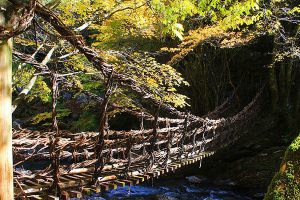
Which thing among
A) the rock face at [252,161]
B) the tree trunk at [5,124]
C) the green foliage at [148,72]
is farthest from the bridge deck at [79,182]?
the rock face at [252,161]

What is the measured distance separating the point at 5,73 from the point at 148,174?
3.33 meters

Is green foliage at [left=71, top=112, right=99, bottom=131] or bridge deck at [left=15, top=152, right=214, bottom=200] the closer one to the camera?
bridge deck at [left=15, top=152, right=214, bottom=200]

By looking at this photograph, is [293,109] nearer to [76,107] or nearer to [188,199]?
[188,199]

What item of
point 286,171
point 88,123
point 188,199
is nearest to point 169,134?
point 286,171

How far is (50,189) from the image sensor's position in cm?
310

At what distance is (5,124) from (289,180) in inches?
106

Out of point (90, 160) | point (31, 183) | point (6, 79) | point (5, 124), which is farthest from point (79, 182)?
point (6, 79)

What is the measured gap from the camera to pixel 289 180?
131 inches

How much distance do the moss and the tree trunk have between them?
2505 mm

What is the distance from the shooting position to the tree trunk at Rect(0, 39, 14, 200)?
2.05 metres

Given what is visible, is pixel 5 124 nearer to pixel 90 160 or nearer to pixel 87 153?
pixel 90 160

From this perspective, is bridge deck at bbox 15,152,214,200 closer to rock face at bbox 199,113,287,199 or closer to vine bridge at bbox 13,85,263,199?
vine bridge at bbox 13,85,263,199

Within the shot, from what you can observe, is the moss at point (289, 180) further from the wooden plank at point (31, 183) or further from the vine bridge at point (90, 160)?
the wooden plank at point (31, 183)

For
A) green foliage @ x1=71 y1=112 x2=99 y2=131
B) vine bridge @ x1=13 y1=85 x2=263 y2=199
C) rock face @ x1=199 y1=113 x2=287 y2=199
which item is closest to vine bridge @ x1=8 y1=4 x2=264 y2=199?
vine bridge @ x1=13 y1=85 x2=263 y2=199
